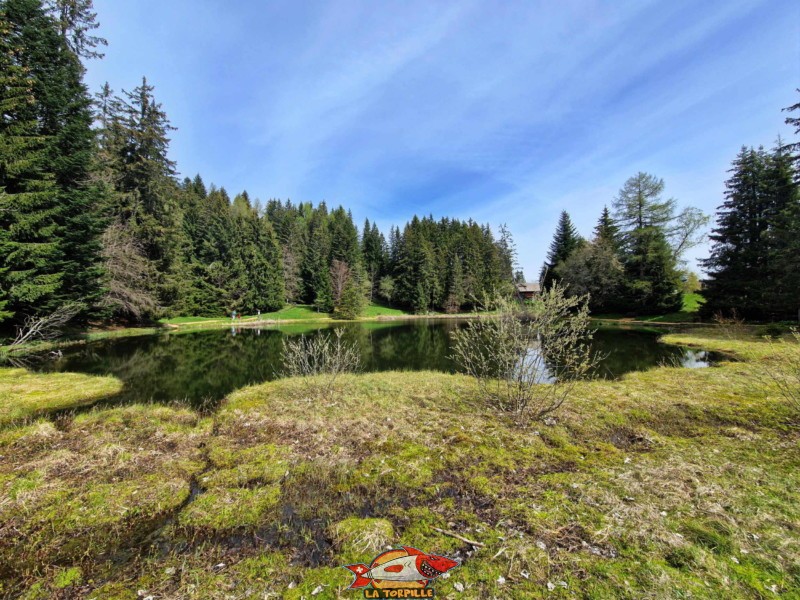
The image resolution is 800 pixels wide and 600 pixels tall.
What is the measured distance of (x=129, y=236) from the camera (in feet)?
95.8

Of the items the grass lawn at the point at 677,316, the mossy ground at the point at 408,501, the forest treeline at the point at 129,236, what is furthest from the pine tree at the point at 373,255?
the mossy ground at the point at 408,501

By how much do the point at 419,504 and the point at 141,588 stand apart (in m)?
2.96

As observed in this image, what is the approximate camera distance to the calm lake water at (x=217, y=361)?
470 inches

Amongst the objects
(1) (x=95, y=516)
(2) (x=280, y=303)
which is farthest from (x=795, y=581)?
(2) (x=280, y=303)

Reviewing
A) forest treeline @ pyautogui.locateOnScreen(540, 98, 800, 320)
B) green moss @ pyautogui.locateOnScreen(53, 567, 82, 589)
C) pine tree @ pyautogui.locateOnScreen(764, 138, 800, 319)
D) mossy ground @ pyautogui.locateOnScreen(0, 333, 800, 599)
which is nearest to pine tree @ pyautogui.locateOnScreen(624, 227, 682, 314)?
forest treeline @ pyautogui.locateOnScreen(540, 98, 800, 320)

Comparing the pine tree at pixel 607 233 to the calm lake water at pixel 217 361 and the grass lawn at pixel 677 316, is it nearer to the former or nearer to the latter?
the grass lawn at pixel 677 316

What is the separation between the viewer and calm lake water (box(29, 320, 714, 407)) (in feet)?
39.2

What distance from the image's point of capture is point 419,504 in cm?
437

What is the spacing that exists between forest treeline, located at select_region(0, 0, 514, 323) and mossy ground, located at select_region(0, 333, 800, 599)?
4.99 metres

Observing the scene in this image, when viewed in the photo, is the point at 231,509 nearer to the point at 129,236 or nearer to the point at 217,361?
the point at 217,361

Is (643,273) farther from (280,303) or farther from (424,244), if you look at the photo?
(280,303)

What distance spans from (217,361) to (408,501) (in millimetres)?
16034

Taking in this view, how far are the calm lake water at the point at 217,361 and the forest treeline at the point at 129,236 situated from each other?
395 centimetres

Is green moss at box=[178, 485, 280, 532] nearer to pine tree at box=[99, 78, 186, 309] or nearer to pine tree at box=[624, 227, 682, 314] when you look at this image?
pine tree at box=[99, 78, 186, 309]
